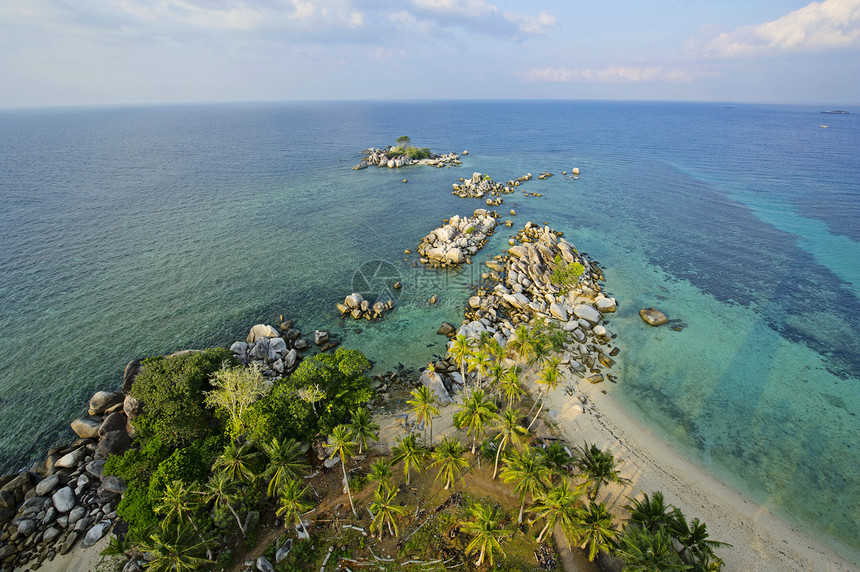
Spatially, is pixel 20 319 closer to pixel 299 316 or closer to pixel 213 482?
pixel 299 316

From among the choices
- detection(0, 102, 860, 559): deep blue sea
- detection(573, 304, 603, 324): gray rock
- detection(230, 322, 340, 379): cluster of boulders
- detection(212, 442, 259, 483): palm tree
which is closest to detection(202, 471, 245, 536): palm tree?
detection(212, 442, 259, 483): palm tree

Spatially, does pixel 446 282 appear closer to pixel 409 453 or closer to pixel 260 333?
pixel 260 333

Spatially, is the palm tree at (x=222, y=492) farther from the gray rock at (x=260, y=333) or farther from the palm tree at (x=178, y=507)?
the gray rock at (x=260, y=333)

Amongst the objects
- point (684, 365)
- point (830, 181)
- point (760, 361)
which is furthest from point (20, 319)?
point (830, 181)

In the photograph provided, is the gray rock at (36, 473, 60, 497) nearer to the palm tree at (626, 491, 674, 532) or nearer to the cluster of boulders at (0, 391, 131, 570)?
the cluster of boulders at (0, 391, 131, 570)

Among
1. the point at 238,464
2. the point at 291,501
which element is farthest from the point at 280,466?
the point at 238,464
